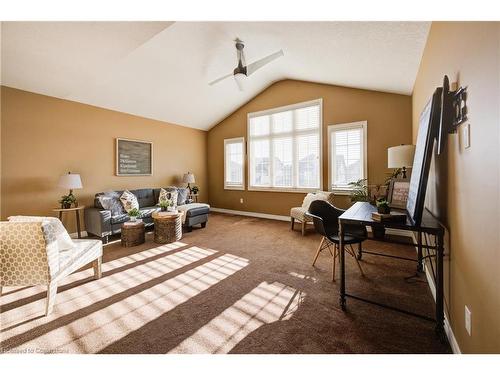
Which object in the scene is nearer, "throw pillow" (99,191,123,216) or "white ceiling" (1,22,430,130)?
"white ceiling" (1,22,430,130)

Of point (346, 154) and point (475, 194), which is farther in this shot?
point (346, 154)

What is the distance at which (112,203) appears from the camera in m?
4.34

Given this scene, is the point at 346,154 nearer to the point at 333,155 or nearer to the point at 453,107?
the point at 333,155

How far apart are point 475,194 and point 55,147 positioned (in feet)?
18.8

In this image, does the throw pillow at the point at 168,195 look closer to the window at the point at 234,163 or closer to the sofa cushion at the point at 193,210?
the sofa cushion at the point at 193,210

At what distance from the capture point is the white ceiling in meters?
2.68

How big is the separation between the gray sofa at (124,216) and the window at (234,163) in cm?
174

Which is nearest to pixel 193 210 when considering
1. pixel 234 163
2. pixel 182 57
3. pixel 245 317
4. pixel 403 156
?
pixel 234 163

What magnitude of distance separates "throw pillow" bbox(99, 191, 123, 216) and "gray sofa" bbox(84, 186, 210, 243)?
0.16ft

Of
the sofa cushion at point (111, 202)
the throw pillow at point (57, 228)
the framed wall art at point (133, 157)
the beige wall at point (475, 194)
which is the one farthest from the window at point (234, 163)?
the beige wall at point (475, 194)

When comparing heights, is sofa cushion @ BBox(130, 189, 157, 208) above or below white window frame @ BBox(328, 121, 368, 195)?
below

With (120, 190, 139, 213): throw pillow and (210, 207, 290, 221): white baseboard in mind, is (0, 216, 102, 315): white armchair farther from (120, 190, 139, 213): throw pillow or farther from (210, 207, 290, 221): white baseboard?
(210, 207, 290, 221): white baseboard

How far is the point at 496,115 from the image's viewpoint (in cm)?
101

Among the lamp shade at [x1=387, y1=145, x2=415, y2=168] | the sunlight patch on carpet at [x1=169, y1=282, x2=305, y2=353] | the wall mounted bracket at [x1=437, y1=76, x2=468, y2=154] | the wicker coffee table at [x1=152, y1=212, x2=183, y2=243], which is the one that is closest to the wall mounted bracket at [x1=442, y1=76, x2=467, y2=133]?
the wall mounted bracket at [x1=437, y1=76, x2=468, y2=154]
